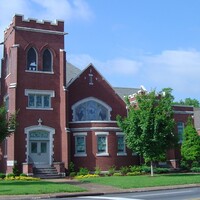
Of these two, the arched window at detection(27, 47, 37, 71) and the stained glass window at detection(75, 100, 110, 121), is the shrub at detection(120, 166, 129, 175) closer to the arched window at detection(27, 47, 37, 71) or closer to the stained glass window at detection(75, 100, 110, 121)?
the stained glass window at detection(75, 100, 110, 121)

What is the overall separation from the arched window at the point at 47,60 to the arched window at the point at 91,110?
436 cm

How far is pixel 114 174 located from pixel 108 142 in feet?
10.4

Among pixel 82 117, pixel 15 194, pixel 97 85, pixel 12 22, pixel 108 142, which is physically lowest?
pixel 15 194

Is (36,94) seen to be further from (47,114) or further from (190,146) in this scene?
(190,146)

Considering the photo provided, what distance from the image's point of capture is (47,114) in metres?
34.9

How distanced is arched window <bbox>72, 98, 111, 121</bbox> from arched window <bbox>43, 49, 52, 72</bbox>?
4357 millimetres

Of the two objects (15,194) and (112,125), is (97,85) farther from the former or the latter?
(15,194)

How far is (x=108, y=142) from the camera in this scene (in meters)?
35.1

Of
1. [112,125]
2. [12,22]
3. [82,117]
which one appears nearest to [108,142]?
[112,125]

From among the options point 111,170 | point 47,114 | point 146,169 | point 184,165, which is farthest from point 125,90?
point 111,170

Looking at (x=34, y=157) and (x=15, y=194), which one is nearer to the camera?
(x=15, y=194)

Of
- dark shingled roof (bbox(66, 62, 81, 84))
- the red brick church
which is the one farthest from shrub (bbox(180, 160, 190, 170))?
dark shingled roof (bbox(66, 62, 81, 84))

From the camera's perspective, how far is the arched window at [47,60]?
35.8 m

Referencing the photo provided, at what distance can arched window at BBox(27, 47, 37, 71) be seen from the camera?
35.2 m
